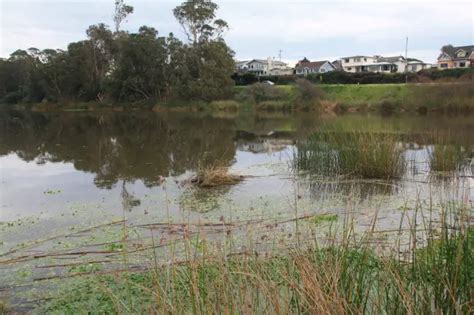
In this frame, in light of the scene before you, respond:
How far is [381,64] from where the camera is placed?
74.1 metres

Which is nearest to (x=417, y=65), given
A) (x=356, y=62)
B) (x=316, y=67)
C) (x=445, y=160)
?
(x=356, y=62)

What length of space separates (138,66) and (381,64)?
42.9 meters

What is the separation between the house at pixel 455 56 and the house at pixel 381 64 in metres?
3.99

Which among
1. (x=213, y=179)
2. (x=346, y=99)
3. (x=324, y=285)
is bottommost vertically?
(x=213, y=179)

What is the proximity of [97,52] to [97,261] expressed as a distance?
177 feet

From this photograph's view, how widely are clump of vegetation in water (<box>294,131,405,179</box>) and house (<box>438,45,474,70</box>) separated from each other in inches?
2454

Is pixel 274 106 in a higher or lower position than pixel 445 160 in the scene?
higher

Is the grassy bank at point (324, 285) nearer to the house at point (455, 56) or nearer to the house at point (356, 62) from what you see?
the house at point (455, 56)

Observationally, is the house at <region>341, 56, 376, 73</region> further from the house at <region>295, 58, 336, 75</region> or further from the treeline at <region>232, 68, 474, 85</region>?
the treeline at <region>232, 68, 474, 85</region>

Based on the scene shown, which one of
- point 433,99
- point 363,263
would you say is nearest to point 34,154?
point 363,263

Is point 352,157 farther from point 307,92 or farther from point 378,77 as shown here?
point 378,77

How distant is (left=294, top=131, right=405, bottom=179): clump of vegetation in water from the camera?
9.47 m

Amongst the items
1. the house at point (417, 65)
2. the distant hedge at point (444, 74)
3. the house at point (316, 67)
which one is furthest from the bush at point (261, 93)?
the house at point (417, 65)

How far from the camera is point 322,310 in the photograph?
222 centimetres
